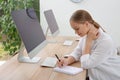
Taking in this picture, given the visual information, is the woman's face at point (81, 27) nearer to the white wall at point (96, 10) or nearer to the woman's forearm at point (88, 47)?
the woman's forearm at point (88, 47)

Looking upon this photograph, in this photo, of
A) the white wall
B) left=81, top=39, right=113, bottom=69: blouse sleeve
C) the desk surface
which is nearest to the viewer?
the desk surface

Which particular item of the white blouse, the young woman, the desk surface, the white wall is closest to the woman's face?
the young woman

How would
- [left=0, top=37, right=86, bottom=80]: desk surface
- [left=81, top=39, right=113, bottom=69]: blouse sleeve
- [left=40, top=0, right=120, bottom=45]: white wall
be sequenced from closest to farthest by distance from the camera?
[left=0, top=37, right=86, bottom=80]: desk surface
[left=81, top=39, right=113, bottom=69]: blouse sleeve
[left=40, top=0, right=120, bottom=45]: white wall

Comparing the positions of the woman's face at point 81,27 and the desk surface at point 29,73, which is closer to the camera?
the desk surface at point 29,73

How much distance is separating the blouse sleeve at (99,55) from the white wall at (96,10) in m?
1.95

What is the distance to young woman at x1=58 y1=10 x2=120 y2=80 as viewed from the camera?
1.51 meters

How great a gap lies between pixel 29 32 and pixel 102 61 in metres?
0.57

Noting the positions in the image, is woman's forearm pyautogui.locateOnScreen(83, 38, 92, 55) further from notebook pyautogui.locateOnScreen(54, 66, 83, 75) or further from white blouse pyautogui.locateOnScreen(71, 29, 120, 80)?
notebook pyautogui.locateOnScreen(54, 66, 83, 75)

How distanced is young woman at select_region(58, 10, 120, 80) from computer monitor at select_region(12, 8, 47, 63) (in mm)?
235

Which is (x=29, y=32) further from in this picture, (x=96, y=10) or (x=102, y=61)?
(x=96, y=10)

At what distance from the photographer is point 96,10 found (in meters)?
3.42

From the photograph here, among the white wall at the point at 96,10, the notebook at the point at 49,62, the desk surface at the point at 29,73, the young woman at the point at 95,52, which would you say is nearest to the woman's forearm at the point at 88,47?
the young woman at the point at 95,52

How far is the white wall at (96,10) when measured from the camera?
337 centimetres

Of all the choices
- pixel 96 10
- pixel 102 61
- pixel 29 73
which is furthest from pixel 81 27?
pixel 96 10
